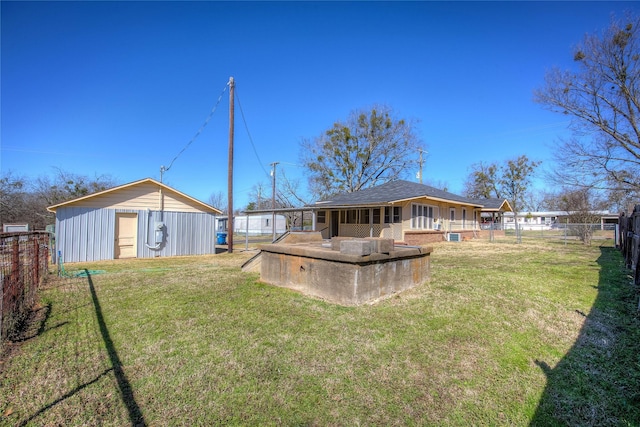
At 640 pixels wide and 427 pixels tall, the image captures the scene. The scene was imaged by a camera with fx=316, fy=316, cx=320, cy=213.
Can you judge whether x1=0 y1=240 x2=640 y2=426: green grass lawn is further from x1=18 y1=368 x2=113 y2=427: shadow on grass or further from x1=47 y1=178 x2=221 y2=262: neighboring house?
x1=47 y1=178 x2=221 y2=262: neighboring house

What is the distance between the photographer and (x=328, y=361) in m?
3.24

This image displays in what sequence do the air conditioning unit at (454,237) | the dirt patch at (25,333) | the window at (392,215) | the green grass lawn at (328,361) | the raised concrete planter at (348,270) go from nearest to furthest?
the green grass lawn at (328,361)
the dirt patch at (25,333)
the raised concrete planter at (348,270)
the window at (392,215)
the air conditioning unit at (454,237)

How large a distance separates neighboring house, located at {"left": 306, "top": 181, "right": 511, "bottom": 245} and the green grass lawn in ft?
36.1

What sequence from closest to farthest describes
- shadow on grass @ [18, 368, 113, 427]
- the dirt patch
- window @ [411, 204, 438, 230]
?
shadow on grass @ [18, 368, 113, 427]
the dirt patch
window @ [411, 204, 438, 230]

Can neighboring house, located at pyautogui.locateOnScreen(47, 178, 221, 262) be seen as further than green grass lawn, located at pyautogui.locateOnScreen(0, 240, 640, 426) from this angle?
Yes

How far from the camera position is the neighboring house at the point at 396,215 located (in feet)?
56.4

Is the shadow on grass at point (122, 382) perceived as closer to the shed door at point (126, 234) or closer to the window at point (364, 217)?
the shed door at point (126, 234)

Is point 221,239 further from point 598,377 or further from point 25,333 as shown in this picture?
point 598,377

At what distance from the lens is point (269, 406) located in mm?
2496

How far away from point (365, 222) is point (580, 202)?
1320 centimetres

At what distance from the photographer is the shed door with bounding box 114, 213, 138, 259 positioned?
1227 centimetres

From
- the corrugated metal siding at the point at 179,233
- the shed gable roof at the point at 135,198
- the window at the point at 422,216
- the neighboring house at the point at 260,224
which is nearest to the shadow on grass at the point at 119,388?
the shed gable roof at the point at 135,198

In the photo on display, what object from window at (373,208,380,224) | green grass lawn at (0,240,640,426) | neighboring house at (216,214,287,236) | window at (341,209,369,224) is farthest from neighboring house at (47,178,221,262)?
neighboring house at (216,214,287,236)

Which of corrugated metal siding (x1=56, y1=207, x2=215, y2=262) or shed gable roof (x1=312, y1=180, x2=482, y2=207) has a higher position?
shed gable roof (x1=312, y1=180, x2=482, y2=207)
